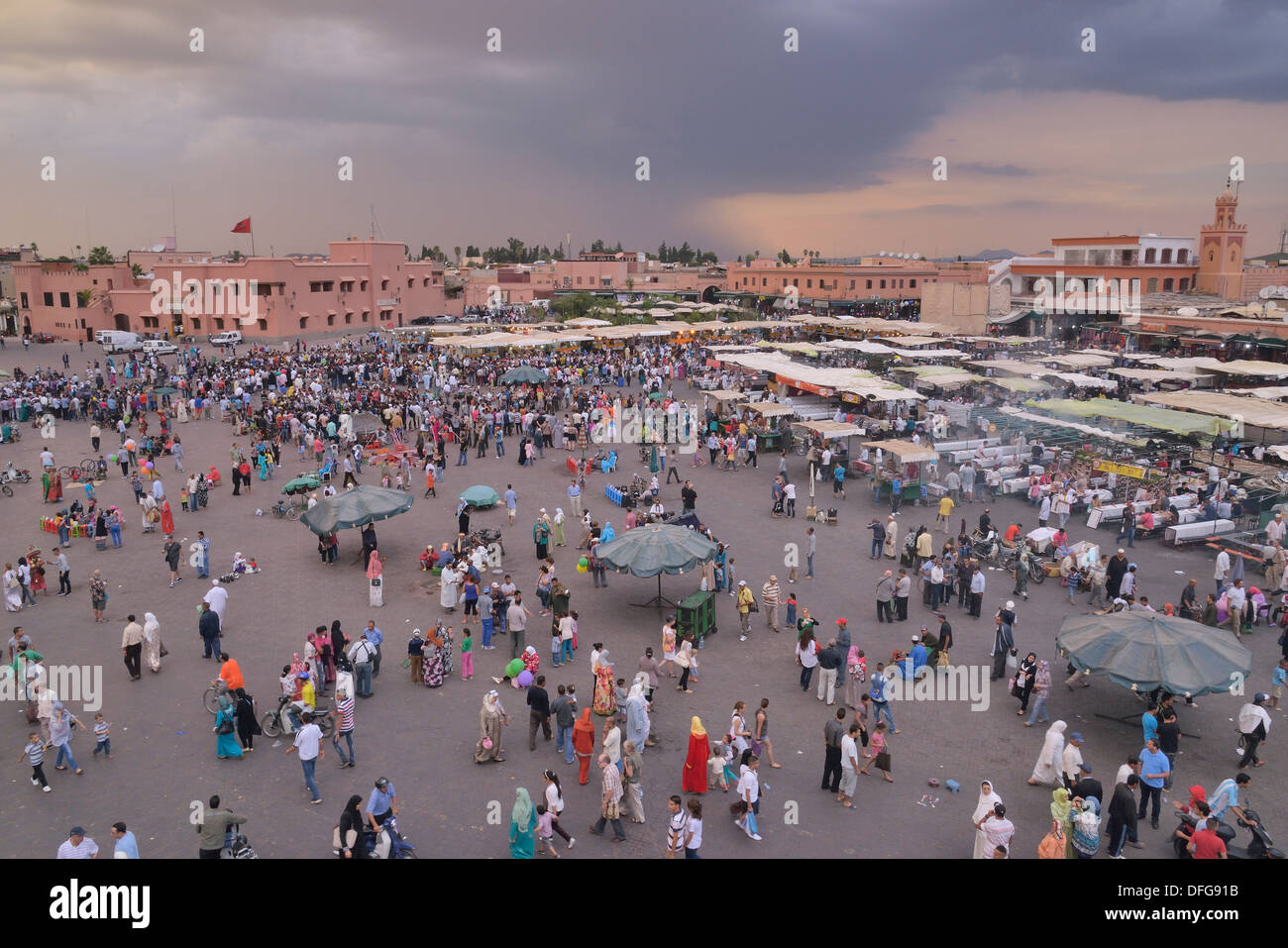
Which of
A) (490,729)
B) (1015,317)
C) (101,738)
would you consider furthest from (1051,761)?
(1015,317)

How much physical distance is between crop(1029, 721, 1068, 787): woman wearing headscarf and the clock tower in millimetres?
56424

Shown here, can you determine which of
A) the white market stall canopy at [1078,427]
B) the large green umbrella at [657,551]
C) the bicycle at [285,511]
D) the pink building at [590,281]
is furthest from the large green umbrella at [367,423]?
the pink building at [590,281]

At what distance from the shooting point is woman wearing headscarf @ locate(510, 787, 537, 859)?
25.0 ft

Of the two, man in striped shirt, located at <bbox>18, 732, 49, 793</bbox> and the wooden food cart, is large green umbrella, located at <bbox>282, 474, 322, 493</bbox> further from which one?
the wooden food cart

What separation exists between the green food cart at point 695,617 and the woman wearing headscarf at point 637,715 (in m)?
2.79

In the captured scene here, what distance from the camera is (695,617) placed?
496 inches

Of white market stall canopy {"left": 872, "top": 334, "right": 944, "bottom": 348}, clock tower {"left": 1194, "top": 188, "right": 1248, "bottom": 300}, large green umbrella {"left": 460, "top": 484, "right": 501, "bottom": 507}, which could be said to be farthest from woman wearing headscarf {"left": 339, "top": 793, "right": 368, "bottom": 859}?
clock tower {"left": 1194, "top": 188, "right": 1248, "bottom": 300}

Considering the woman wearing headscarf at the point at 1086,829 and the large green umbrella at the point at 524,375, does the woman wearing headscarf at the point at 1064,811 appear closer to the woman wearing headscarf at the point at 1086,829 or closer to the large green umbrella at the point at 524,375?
the woman wearing headscarf at the point at 1086,829

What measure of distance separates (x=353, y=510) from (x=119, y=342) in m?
40.9

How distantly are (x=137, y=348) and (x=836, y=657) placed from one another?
49321mm

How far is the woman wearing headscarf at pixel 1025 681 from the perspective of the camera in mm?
10602

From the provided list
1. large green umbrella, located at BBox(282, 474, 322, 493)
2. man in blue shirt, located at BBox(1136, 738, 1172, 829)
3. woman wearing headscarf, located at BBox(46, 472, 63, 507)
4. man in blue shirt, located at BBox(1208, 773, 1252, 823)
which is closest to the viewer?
man in blue shirt, located at BBox(1208, 773, 1252, 823)

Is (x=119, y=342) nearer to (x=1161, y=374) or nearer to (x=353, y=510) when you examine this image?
(x=353, y=510)

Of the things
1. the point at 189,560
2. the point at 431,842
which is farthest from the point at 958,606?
the point at 189,560
